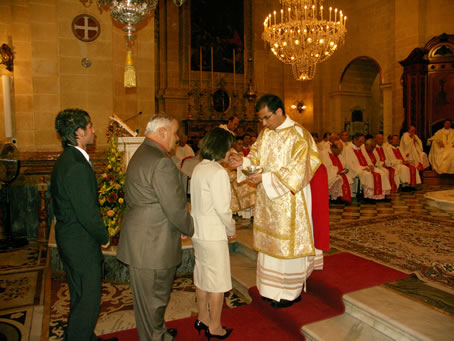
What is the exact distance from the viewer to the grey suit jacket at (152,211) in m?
2.39

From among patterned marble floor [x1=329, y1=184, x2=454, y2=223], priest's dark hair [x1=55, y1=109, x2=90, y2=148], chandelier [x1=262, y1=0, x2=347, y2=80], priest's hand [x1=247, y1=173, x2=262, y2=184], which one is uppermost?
chandelier [x1=262, y1=0, x2=347, y2=80]

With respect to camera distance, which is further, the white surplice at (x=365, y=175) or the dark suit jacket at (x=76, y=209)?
the white surplice at (x=365, y=175)

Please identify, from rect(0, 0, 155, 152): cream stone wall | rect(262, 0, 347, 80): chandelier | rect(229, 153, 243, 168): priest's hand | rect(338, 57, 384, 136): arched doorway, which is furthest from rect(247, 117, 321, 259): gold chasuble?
rect(338, 57, 384, 136): arched doorway

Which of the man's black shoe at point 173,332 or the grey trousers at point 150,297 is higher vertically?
the grey trousers at point 150,297

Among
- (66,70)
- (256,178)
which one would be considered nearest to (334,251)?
(256,178)

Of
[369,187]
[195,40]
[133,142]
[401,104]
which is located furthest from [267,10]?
[133,142]

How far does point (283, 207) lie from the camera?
314 cm

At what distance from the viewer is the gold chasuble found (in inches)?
120

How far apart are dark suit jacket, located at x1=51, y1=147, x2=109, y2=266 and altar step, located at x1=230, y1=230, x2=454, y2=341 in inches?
68.4

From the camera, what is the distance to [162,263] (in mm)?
2477

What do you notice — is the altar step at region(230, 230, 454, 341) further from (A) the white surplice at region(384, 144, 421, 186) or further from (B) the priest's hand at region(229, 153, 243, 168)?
(A) the white surplice at region(384, 144, 421, 186)

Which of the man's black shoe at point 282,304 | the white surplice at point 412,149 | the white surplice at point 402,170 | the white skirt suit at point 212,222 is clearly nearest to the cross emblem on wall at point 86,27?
the white skirt suit at point 212,222

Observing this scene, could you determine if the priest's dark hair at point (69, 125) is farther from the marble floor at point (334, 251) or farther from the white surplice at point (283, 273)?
the marble floor at point (334, 251)

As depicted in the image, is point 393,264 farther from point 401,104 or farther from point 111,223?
point 401,104
